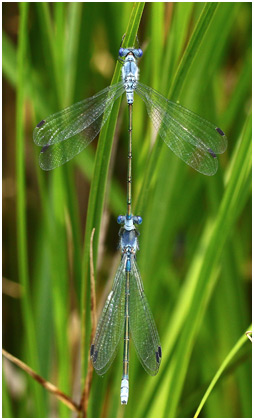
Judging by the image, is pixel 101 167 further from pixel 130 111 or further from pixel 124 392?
pixel 124 392

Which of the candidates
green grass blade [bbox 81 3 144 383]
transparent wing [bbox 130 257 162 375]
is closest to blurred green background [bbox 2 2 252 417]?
green grass blade [bbox 81 3 144 383]

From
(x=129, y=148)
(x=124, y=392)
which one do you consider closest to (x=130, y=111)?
(x=129, y=148)

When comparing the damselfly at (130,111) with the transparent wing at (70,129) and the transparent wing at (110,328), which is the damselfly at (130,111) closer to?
the transparent wing at (70,129)

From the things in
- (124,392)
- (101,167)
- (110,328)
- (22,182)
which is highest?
(22,182)

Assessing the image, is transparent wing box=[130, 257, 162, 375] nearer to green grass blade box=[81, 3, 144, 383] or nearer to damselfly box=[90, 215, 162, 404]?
damselfly box=[90, 215, 162, 404]

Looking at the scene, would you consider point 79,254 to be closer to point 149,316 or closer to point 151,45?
point 149,316

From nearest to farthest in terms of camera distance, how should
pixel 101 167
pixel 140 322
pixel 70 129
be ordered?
pixel 101 167 < pixel 70 129 < pixel 140 322

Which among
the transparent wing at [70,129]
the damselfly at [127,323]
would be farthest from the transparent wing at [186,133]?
the damselfly at [127,323]
